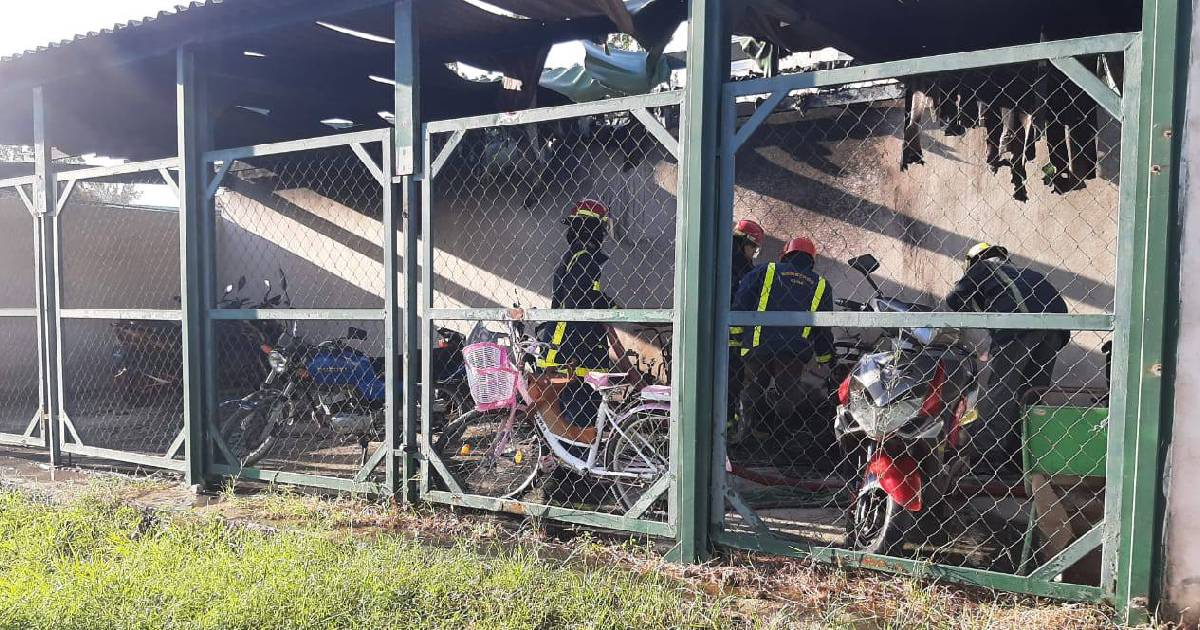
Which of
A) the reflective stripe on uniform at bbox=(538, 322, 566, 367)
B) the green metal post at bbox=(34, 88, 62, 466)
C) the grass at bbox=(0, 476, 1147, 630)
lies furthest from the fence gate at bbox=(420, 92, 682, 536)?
the green metal post at bbox=(34, 88, 62, 466)

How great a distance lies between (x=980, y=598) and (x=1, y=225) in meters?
10.9

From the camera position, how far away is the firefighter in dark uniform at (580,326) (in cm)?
510

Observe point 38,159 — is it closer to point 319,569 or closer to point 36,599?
point 36,599

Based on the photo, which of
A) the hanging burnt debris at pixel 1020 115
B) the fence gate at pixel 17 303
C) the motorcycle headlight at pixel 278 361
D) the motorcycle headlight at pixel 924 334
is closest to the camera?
the motorcycle headlight at pixel 924 334

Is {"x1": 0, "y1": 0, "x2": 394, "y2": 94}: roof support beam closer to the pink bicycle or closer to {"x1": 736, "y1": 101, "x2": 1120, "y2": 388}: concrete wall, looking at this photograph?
the pink bicycle

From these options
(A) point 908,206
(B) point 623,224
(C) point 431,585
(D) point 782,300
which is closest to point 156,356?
(B) point 623,224

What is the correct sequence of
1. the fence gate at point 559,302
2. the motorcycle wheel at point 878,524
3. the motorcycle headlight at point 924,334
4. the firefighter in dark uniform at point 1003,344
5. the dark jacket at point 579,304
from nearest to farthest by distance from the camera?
the motorcycle headlight at point 924,334, the motorcycle wheel at point 878,524, the firefighter in dark uniform at point 1003,344, the fence gate at point 559,302, the dark jacket at point 579,304

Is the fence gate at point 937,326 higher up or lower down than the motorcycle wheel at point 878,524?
higher up

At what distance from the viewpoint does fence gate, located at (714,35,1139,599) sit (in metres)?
3.47

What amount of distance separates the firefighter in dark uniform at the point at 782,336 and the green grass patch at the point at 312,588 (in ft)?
7.56

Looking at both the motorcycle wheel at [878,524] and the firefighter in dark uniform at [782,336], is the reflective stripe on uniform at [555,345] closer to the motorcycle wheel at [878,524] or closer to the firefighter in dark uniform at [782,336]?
the firefighter in dark uniform at [782,336]

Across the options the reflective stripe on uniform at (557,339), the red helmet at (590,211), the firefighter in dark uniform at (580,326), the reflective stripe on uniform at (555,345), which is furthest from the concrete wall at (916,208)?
the reflective stripe on uniform at (555,345)

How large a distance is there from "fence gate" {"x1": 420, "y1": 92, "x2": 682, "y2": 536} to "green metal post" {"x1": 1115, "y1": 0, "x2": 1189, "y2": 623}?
1.92 metres

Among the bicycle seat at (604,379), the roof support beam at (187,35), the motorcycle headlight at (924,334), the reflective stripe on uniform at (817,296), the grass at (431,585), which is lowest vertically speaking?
the grass at (431,585)
